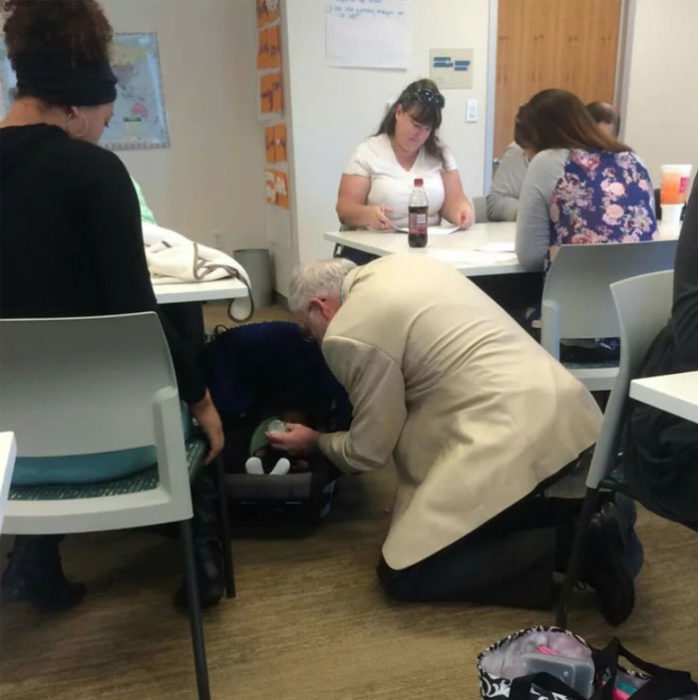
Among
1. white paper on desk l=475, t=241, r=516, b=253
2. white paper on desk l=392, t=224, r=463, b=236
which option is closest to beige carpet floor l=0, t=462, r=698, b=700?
white paper on desk l=475, t=241, r=516, b=253

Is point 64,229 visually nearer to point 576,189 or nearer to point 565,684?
point 565,684

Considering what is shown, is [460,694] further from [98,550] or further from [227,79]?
[227,79]

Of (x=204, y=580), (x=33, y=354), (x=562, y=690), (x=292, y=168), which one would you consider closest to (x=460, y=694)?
(x=562, y=690)

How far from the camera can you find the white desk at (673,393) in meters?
0.85

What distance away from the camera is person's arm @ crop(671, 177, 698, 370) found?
1073 mm

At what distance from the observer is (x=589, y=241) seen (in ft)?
6.38

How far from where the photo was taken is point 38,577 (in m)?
1.61

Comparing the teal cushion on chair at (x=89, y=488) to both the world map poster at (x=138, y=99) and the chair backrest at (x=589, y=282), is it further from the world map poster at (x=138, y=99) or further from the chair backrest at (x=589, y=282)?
the world map poster at (x=138, y=99)

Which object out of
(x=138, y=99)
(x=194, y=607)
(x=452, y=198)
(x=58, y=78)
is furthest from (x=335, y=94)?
(x=194, y=607)

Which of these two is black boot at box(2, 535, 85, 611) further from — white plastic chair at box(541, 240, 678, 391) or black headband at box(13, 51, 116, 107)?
white plastic chair at box(541, 240, 678, 391)

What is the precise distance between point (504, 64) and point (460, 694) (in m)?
3.81

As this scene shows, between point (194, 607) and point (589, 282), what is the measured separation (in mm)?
1216

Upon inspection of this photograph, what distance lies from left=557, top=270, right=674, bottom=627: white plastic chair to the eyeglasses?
163cm

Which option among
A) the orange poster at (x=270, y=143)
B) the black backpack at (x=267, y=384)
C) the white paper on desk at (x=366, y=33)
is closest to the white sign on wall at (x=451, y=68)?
the white paper on desk at (x=366, y=33)
